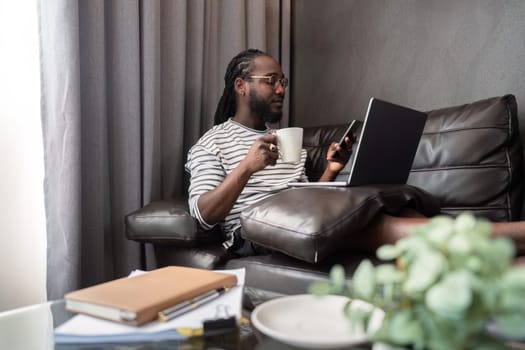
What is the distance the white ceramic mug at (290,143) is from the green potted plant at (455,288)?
93 cm

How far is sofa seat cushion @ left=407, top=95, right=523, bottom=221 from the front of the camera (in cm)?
141

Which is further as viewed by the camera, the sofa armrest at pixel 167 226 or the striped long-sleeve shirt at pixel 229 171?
the striped long-sleeve shirt at pixel 229 171

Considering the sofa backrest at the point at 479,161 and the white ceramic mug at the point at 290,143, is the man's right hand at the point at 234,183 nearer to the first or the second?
the white ceramic mug at the point at 290,143

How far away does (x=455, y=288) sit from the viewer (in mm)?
322

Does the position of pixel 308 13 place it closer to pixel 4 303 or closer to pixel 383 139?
pixel 383 139

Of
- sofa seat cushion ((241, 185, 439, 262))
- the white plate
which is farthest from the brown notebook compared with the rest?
sofa seat cushion ((241, 185, 439, 262))

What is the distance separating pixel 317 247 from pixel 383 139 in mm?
459

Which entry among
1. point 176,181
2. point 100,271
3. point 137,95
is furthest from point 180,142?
point 100,271

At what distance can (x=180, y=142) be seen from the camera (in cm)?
185

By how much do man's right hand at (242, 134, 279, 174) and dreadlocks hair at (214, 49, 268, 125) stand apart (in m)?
0.57

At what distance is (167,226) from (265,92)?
0.74 m

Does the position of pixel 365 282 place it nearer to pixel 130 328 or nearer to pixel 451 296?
pixel 451 296

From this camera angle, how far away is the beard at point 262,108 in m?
1.81

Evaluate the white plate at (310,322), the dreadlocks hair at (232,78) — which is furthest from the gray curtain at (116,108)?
the white plate at (310,322)
